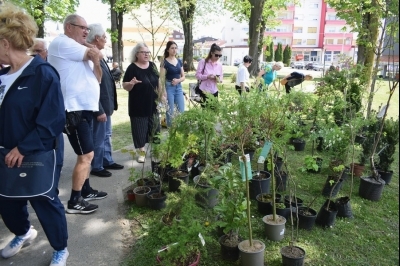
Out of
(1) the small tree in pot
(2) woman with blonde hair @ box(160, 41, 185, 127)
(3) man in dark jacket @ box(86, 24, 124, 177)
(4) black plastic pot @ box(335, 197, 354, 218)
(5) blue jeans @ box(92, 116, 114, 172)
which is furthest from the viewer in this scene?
(2) woman with blonde hair @ box(160, 41, 185, 127)

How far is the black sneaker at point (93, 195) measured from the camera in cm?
341

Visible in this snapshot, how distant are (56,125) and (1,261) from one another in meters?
1.22

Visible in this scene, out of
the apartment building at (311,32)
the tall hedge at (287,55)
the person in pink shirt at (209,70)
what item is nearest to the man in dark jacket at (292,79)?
the person in pink shirt at (209,70)

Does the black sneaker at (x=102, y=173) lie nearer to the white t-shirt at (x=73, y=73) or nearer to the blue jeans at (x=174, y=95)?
the white t-shirt at (x=73, y=73)

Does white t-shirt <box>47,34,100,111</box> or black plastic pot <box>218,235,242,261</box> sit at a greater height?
white t-shirt <box>47,34,100,111</box>

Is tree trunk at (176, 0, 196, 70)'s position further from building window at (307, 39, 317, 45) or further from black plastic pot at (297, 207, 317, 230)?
building window at (307, 39, 317, 45)

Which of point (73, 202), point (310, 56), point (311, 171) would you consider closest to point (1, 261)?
point (73, 202)

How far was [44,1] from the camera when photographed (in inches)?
595

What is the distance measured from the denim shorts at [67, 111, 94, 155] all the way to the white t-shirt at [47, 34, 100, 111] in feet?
0.38

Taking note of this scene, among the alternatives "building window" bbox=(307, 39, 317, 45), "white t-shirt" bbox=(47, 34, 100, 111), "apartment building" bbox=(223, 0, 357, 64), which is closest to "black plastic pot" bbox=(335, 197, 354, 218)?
"white t-shirt" bbox=(47, 34, 100, 111)

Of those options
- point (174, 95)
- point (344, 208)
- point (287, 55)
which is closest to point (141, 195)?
point (344, 208)

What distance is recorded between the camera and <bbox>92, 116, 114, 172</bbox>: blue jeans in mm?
3510

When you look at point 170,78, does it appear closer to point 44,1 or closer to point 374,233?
point 374,233

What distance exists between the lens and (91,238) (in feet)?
9.04
